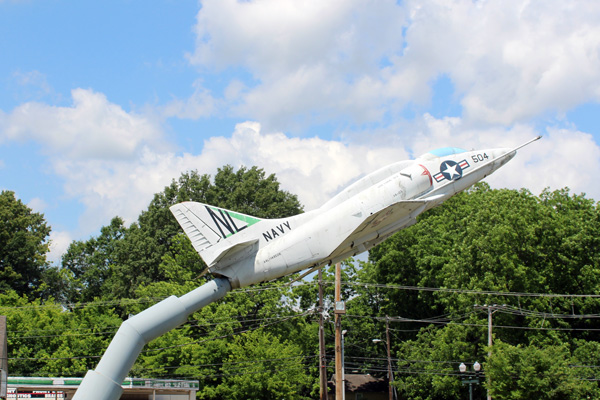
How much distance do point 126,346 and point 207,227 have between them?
201 inches

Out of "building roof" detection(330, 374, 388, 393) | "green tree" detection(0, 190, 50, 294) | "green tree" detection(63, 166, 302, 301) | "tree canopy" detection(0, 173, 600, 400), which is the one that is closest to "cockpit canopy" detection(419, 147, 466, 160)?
"tree canopy" detection(0, 173, 600, 400)

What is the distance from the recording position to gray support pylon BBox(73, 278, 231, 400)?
1530 centimetres

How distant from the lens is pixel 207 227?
20031 millimetres

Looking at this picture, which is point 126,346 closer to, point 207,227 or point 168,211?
point 207,227

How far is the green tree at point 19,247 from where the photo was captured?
73.5 meters

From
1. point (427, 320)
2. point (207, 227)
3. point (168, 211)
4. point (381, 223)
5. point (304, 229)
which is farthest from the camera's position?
point (168, 211)

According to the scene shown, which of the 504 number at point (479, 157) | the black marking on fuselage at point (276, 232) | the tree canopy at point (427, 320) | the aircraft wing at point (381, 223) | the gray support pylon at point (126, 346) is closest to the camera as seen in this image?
the gray support pylon at point (126, 346)

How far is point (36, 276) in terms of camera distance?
252ft

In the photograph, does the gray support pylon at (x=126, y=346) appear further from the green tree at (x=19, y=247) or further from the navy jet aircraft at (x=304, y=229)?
the green tree at (x=19, y=247)

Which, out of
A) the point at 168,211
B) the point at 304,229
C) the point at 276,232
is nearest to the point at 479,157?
the point at 304,229

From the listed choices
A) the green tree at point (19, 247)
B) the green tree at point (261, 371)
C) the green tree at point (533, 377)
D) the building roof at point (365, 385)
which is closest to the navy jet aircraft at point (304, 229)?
the green tree at point (533, 377)

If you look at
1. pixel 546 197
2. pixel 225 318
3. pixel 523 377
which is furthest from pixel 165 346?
pixel 546 197

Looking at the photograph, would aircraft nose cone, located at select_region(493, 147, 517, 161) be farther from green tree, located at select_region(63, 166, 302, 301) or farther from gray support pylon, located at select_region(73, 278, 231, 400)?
green tree, located at select_region(63, 166, 302, 301)

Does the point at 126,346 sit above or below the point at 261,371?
above
